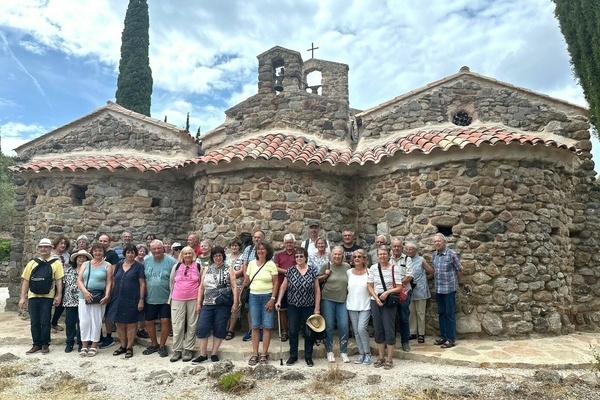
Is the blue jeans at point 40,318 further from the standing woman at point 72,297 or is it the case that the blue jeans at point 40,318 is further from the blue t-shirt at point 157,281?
the blue t-shirt at point 157,281

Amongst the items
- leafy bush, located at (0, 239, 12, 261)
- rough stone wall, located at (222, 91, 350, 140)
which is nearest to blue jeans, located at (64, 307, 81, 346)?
rough stone wall, located at (222, 91, 350, 140)

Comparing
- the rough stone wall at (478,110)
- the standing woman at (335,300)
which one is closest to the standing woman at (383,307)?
the standing woman at (335,300)

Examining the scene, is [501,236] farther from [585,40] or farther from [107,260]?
[107,260]

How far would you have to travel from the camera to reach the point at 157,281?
544cm

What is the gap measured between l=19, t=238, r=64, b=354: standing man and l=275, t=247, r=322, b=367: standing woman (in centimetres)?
337

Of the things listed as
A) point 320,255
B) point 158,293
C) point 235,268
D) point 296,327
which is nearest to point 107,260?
point 158,293

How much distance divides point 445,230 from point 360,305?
85.2 inches

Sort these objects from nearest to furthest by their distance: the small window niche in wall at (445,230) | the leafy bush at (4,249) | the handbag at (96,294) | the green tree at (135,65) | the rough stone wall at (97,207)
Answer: the handbag at (96,294), the small window niche in wall at (445,230), the rough stone wall at (97,207), the green tree at (135,65), the leafy bush at (4,249)

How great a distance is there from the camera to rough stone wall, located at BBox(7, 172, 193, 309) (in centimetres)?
771

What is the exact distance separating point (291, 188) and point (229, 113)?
3.11 meters

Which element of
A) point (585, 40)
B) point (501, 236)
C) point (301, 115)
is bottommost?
point (501, 236)

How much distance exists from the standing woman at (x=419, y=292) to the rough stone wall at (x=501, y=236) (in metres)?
0.36

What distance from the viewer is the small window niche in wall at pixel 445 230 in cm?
615

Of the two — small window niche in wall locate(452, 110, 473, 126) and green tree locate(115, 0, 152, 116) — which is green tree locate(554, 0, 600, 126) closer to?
small window niche in wall locate(452, 110, 473, 126)
